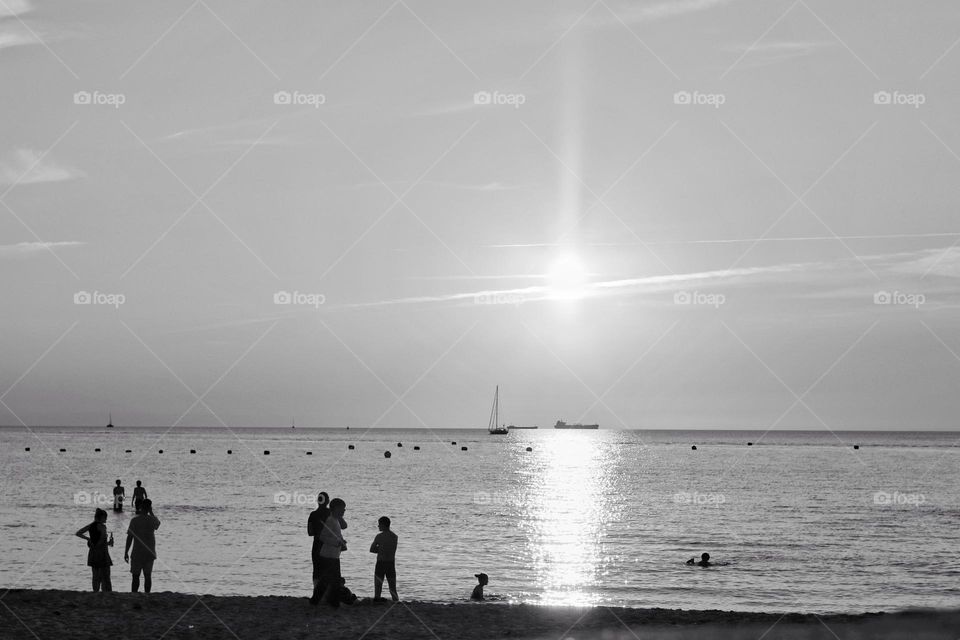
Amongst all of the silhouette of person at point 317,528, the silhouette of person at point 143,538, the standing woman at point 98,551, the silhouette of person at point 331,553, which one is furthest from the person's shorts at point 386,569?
the standing woman at point 98,551

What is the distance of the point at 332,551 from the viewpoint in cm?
1812

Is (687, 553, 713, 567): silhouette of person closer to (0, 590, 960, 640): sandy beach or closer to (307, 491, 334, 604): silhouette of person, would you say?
(0, 590, 960, 640): sandy beach

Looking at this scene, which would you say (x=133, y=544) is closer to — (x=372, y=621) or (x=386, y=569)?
(x=386, y=569)

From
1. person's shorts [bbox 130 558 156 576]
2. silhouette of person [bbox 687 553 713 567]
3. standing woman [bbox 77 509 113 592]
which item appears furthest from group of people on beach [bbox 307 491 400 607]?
silhouette of person [bbox 687 553 713 567]

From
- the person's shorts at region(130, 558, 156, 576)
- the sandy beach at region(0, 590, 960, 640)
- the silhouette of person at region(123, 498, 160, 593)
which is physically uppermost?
the silhouette of person at region(123, 498, 160, 593)

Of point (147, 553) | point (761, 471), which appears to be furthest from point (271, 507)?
point (761, 471)

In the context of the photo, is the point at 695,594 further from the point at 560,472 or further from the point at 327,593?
the point at 560,472

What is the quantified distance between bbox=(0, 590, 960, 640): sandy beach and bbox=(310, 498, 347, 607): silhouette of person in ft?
1.15

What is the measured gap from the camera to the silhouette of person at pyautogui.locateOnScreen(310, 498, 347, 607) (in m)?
18.1

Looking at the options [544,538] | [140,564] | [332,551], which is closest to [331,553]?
[332,551]

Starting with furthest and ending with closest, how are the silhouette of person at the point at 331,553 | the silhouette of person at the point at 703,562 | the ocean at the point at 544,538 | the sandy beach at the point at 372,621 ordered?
the silhouette of person at the point at 703,562 → the ocean at the point at 544,538 → the silhouette of person at the point at 331,553 → the sandy beach at the point at 372,621

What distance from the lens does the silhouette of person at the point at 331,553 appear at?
18062 mm

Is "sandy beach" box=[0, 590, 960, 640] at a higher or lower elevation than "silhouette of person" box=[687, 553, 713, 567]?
lower

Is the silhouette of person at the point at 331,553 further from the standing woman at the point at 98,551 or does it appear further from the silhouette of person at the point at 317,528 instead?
the standing woman at the point at 98,551
